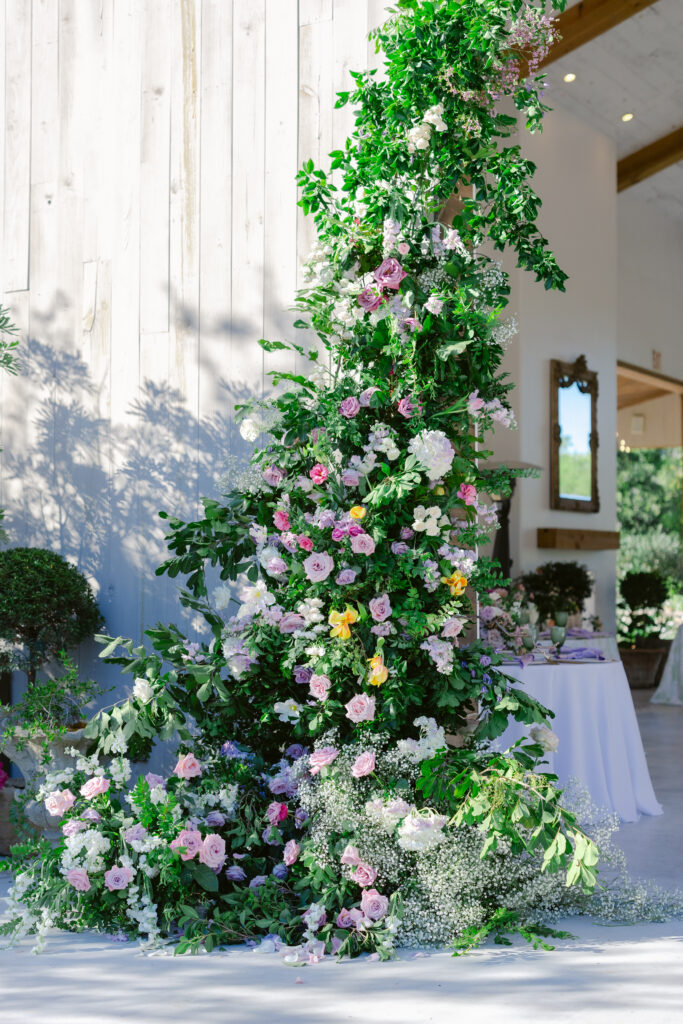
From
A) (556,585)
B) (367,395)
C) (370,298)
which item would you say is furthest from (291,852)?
(556,585)

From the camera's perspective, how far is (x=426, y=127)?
11.3ft

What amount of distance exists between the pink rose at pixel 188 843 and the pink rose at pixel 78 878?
271mm

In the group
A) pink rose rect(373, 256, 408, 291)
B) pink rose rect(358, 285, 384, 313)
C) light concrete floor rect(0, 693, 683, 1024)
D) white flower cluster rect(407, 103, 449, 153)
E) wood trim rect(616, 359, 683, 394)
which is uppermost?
wood trim rect(616, 359, 683, 394)

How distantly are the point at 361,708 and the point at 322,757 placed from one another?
0.18 m

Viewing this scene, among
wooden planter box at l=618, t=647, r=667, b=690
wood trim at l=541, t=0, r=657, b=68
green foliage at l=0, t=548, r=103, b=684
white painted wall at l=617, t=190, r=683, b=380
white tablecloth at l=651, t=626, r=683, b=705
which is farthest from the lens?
white painted wall at l=617, t=190, r=683, b=380

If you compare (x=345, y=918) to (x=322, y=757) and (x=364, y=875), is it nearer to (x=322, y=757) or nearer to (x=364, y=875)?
(x=364, y=875)

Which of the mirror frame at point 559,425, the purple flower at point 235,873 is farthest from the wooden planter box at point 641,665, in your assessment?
the purple flower at point 235,873

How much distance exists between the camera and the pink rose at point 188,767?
3.33 meters

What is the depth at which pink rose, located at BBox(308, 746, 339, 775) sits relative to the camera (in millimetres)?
3184

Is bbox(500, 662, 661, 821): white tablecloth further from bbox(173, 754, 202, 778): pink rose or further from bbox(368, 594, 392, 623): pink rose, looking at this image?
bbox(173, 754, 202, 778): pink rose

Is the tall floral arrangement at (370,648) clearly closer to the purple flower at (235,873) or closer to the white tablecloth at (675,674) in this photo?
the purple flower at (235,873)

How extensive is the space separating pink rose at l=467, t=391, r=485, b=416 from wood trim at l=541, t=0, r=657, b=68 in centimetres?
569

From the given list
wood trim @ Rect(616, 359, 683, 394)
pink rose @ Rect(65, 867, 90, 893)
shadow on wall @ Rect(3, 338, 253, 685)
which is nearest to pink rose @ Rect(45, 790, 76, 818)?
pink rose @ Rect(65, 867, 90, 893)

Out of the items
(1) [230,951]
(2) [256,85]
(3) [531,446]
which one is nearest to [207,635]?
(1) [230,951]
